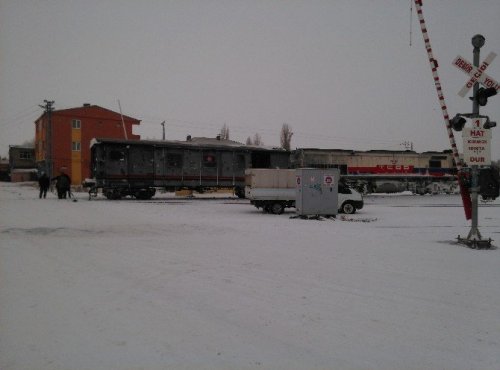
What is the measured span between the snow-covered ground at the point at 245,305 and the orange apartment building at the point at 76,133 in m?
49.2

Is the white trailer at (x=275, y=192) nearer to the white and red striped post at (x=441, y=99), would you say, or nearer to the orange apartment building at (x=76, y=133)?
the white and red striped post at (x=441, y=99)

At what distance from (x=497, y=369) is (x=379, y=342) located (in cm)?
98

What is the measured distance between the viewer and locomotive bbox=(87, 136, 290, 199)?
87.2 ft

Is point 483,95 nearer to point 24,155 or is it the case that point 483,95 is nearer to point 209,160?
point 209,160

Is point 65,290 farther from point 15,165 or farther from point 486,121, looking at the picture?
point 15,165

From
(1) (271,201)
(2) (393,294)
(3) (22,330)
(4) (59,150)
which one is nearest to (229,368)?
(3) (22,330)

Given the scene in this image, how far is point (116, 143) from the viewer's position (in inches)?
1052

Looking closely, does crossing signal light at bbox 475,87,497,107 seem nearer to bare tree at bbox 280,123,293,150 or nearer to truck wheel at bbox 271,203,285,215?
truck wheel at bbox 271,203,285,215

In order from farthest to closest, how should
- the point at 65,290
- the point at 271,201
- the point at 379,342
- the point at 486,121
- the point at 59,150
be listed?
the point at 59,150 < the point at 271,201 < the point at 486,121 < the point at 65,290 < the point at 379,342

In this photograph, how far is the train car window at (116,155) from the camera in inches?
1046

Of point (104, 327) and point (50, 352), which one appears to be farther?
point (104, 327)

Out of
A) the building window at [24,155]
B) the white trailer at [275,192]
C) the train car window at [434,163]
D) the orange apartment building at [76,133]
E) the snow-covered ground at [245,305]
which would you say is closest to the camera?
the snow-covered ground at [245,305]

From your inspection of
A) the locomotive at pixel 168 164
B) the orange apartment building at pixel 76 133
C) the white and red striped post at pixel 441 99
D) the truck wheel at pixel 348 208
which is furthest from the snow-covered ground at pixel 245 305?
the orange apartment building at pixel 76 133

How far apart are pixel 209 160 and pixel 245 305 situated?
960 inches
